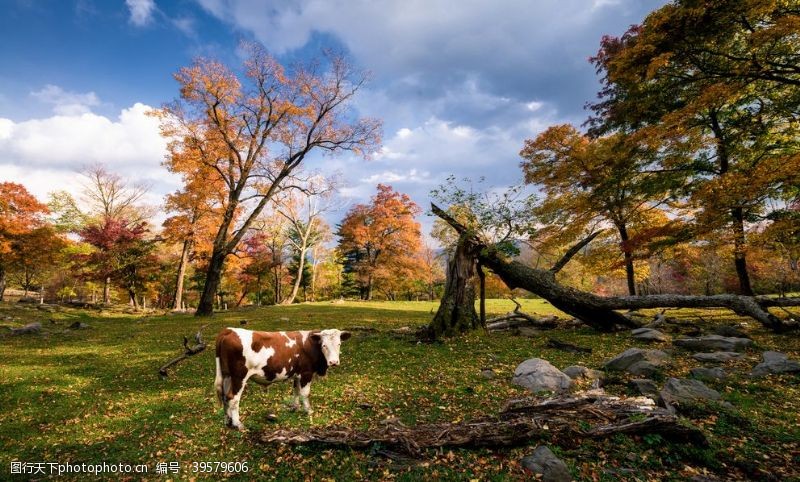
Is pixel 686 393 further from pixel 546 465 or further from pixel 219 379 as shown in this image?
pixel 219 379

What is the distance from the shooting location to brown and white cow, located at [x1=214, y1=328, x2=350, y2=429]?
6484 millimetres

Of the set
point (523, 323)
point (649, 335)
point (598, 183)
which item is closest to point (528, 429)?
point (649, 335)

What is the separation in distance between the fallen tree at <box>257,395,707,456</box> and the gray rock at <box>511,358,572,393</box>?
205cm

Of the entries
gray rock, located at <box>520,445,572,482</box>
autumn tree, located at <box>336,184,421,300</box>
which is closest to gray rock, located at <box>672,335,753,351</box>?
gray rock, located at <box>520,445,572,482</box>

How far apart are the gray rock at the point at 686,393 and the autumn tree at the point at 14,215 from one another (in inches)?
1750

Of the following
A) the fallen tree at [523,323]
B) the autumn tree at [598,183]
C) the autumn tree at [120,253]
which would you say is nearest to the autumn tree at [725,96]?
the autumn tree at [598,183]

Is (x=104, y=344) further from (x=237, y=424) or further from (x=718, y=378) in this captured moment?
(x=718, y=378)

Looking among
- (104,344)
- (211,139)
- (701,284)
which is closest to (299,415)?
(104,344)

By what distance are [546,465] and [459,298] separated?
11.5m

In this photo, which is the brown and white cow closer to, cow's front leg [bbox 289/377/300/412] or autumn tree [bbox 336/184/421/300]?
cow's front leg [bbox 289/377/300/412]

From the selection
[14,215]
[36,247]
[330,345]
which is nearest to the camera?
[330,345]

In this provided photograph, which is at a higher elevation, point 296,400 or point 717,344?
point 717,344

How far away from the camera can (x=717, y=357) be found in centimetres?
1066

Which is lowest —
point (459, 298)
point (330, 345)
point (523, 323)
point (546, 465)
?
point (523, 323)
